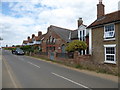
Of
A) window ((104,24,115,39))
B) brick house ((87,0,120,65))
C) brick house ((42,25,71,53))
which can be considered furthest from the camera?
brick house ((42,25,71,53))

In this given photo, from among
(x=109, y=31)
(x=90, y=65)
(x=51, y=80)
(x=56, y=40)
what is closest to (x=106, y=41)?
(x=109, y=31)

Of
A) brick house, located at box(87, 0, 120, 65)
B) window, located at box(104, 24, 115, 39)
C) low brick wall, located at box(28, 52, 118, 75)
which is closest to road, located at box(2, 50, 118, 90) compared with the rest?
low brick wall, located at box(28, 52, 118, 75)

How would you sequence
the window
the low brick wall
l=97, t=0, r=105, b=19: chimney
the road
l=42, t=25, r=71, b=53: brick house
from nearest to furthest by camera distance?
1. the road
2. the low brick wall
3. the window
4. l=97, t=0, r=105, b=19: chimney
5. l=42, t=25, r=71, b=53: brick house

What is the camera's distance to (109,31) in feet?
59.8

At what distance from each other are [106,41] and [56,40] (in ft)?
64.1

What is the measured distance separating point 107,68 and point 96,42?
6.69 metres

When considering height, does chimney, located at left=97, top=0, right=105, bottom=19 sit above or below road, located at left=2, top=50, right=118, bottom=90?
above

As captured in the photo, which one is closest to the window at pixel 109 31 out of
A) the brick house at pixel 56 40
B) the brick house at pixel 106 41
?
the brick house at pixel 106 41

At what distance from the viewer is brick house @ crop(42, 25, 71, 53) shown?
34144 mm

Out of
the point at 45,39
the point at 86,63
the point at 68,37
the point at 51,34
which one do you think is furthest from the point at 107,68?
the point at 45,39

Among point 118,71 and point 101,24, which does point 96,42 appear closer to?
point 101,24

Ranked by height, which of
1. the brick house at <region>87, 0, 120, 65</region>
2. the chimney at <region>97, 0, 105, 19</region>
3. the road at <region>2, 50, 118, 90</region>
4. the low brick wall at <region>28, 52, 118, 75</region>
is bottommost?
the road at <region>2, 50, 118, 90</region>

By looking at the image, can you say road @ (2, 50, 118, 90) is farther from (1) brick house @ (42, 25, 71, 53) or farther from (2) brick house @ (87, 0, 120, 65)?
(1) brick house @ (42, 25, 71, 53)

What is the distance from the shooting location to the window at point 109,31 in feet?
58.0
